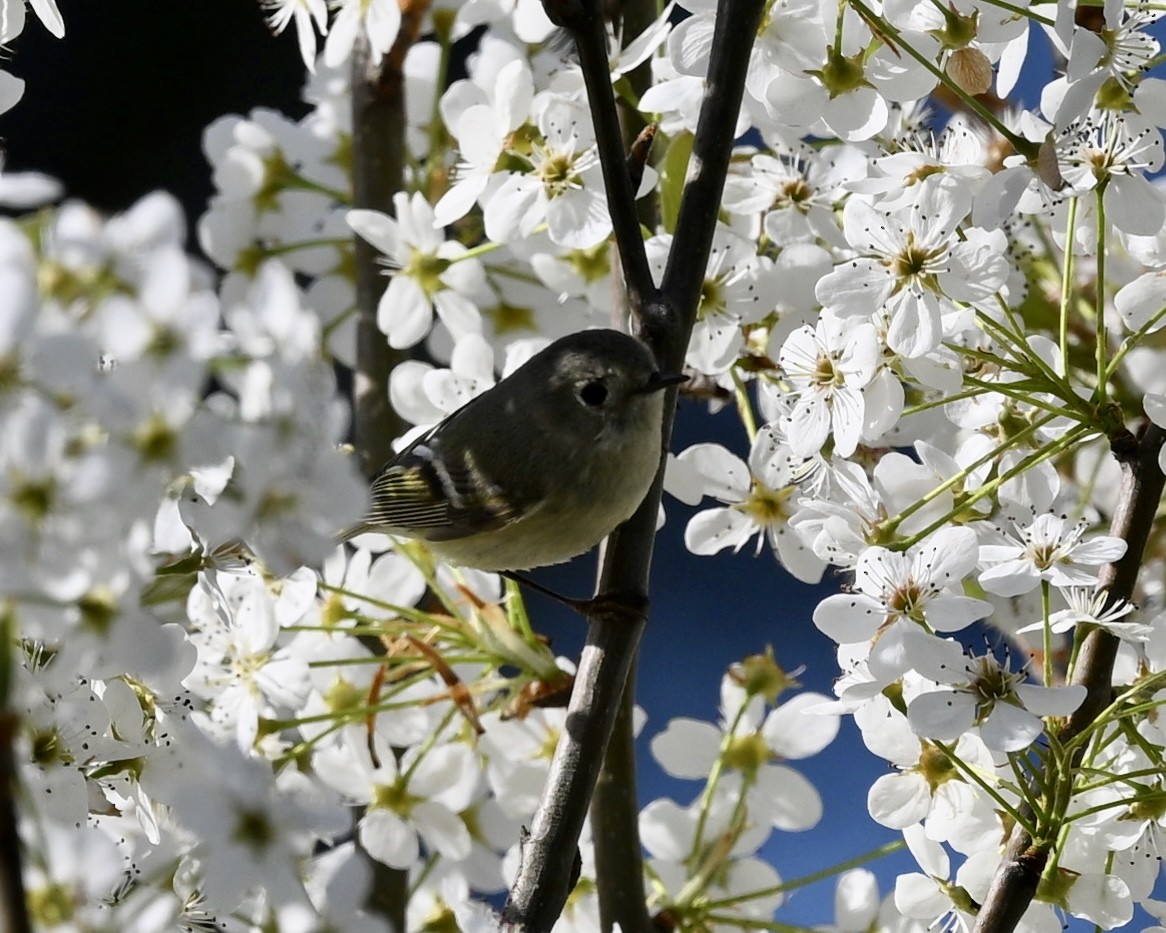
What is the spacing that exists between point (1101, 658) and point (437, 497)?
69cm

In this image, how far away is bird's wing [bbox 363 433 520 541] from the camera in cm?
→ 129

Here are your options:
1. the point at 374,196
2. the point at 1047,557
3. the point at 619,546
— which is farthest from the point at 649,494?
the point at 374,196

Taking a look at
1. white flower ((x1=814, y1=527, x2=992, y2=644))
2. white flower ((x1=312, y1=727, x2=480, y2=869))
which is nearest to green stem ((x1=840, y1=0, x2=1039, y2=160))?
white flower ((x1=814, y1=527, x2=992, y2=644))

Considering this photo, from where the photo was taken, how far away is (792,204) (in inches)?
43.5

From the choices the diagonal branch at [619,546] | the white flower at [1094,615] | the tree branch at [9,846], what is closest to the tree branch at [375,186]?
the diagonal branch at [619,546]

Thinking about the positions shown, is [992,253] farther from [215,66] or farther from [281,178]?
[215,66]

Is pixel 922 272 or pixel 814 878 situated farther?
pixel 814 878

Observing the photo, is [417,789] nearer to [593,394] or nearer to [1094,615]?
[593,394]

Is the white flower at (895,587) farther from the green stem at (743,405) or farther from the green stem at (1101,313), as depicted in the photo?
the green stem at (743,405)

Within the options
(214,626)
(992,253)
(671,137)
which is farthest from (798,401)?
(214,626)

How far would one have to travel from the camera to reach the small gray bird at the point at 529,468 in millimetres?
1233

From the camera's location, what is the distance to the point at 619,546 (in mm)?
947

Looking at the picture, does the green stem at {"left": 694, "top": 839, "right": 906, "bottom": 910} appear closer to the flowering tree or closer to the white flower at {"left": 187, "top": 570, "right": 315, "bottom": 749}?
the flowering tree

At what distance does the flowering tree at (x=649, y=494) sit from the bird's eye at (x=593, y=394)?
0.07m
